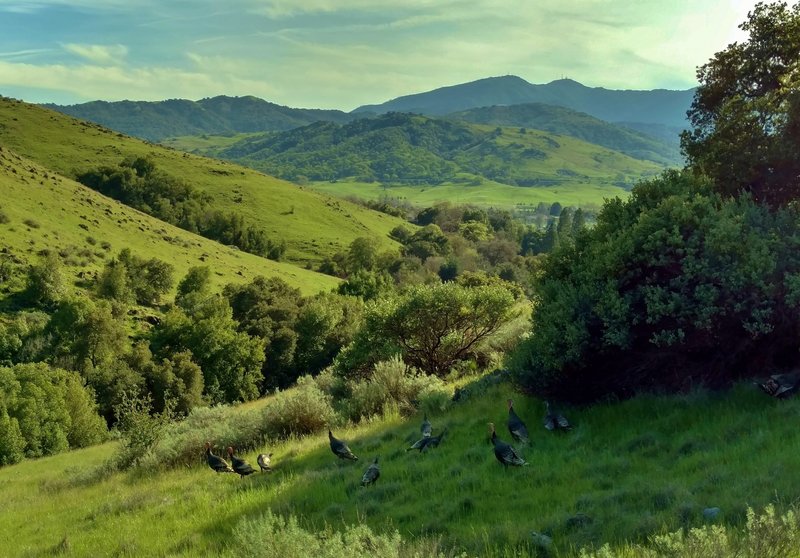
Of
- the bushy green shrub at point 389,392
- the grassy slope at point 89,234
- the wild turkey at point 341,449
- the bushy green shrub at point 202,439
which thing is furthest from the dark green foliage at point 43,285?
the wild turkey at point 341,449

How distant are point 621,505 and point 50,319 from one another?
2553 inches

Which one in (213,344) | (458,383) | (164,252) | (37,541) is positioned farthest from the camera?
(164,252)

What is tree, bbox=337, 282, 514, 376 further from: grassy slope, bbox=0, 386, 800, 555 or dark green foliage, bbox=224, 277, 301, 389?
dark green foliage, bbox=224, 277, 301, 389

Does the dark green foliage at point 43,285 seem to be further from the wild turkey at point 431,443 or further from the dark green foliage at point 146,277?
the wild turkey at point 431,443

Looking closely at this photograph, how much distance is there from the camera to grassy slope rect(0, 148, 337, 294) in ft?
254

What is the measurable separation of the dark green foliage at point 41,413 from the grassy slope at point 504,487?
112ft

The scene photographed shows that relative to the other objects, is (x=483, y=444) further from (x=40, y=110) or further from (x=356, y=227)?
(x=40, y=110)

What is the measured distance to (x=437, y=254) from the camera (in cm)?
11956

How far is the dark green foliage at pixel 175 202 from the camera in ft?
404

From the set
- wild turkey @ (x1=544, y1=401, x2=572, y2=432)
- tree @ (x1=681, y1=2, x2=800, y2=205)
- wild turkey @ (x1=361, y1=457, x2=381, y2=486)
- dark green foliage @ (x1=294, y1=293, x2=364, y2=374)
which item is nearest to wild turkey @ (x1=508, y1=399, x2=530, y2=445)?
wild turkey @ (x1=544, y1=401, x2=572, y2=432)

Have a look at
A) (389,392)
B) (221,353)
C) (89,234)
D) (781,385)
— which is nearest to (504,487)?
(781,385)

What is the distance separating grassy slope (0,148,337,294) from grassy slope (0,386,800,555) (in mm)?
73608

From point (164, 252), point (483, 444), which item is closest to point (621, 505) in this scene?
point (483, 444)

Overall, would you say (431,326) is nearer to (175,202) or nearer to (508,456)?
(508,456)
